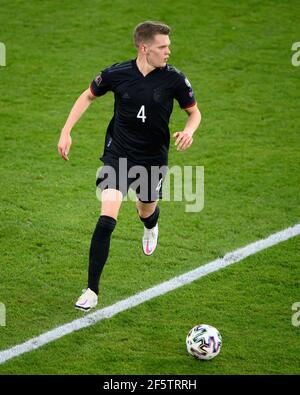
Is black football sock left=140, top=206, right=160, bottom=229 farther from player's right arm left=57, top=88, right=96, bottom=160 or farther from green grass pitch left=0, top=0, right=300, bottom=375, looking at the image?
player's right arm left=57, top=88, right=96, bottom=160

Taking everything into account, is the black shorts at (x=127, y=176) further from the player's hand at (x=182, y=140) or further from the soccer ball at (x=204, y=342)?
the soccer ball at (x=204, y=342)

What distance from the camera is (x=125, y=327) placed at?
6.32m

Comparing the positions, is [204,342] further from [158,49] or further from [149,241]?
[158,49]

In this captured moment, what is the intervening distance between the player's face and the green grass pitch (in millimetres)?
1949

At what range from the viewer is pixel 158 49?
21.2ft

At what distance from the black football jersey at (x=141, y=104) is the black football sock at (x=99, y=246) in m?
0.67

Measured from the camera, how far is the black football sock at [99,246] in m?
6.37

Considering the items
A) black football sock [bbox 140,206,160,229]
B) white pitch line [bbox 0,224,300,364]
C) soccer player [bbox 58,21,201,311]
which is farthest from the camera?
black football sock [bbox 140,206,160,229]

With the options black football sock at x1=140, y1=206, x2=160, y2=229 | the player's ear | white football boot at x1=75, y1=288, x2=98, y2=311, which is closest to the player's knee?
white football boot at x1=75, y1=288, x2=98, y2=311

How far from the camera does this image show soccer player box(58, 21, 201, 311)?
255 inches

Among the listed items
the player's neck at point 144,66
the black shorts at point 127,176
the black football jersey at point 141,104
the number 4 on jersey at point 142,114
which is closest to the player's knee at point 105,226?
the black shorts at point 127,176

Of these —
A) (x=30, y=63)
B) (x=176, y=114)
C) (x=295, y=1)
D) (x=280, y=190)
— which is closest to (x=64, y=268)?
(x=280, y=190)

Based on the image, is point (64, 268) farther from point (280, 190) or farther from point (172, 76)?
point (280, 190)
